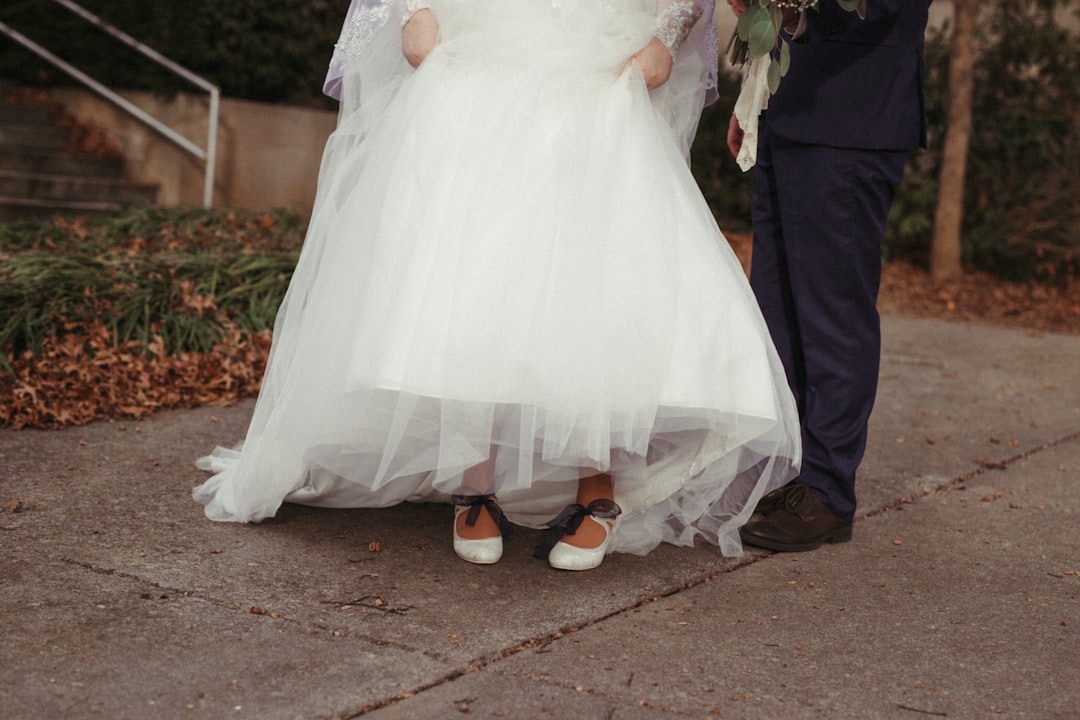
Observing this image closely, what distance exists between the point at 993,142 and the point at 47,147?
22.3ft

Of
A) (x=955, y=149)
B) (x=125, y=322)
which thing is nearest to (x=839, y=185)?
(x=125, y=322)

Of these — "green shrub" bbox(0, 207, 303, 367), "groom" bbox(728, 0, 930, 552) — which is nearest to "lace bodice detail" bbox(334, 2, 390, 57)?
"groom" bbox(728, 0, 930, 552)

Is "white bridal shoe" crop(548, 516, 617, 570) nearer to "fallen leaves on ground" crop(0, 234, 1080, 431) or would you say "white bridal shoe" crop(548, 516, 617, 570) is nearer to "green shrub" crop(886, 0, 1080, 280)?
"fallen leaves on ground" crop(0, 234, 1080, 431)

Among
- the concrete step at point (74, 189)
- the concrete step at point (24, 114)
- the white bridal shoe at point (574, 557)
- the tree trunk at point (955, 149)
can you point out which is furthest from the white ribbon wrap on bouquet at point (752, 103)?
the concrete step at point (24, 114)

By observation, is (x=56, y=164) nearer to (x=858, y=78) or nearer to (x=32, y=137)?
(x=32, y=137)

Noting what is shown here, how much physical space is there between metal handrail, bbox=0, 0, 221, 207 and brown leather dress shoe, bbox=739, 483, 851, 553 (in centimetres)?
632

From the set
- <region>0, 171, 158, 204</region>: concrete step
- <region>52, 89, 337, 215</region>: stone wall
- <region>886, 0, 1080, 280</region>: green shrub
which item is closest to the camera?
<region>0, 171, 158, 204</region>: concrete step

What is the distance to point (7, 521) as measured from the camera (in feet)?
10.9

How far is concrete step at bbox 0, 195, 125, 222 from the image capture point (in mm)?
8477

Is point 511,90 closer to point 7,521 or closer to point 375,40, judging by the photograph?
point 375,40

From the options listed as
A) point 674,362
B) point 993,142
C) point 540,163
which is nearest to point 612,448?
point 674,362

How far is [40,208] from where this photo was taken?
28.3 ft

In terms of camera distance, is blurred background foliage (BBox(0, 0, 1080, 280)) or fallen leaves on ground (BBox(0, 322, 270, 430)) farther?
blurred background foliage (BBox(0, 0, 1080, 280))

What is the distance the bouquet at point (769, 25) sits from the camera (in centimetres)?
308
